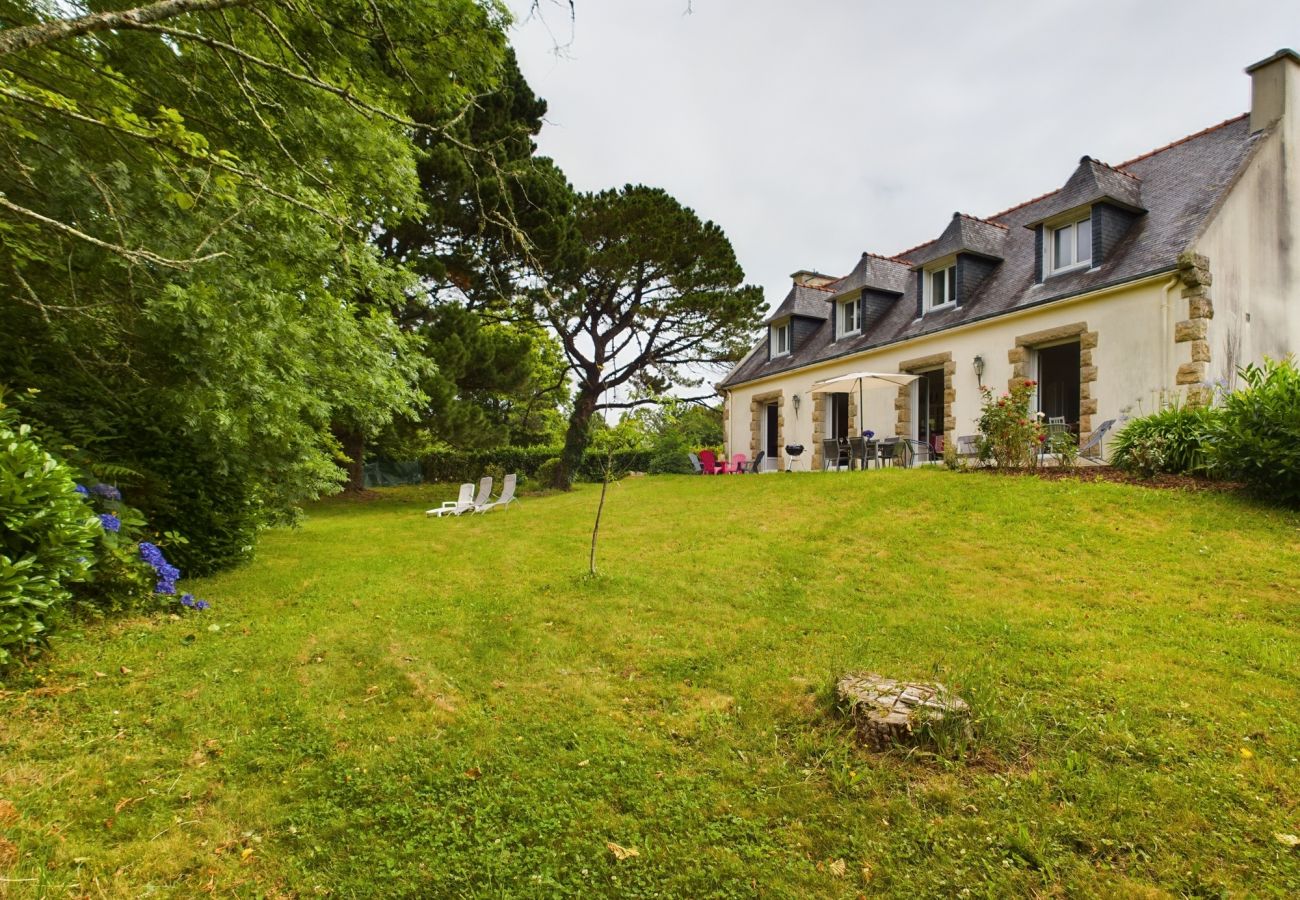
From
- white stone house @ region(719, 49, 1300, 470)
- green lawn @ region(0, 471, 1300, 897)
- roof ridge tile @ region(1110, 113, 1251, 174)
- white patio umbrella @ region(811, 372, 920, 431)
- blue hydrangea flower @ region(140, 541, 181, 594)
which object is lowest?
green lawn @ region(0, 471, 1300, 897)

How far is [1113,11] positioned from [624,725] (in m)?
10.6

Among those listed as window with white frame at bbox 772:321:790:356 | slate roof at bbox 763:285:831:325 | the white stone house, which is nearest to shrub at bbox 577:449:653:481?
window with white frame at bbox 772:321:790:356

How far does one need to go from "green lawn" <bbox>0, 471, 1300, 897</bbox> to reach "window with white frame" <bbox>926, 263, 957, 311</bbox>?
30.8 feet

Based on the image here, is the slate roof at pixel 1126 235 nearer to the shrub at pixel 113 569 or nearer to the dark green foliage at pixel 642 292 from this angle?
the dark green foliage at pixel 642 292

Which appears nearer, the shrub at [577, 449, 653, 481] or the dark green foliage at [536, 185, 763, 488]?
the dark green foliage at [536, 185, 763, 488]

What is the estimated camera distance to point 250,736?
321 cm

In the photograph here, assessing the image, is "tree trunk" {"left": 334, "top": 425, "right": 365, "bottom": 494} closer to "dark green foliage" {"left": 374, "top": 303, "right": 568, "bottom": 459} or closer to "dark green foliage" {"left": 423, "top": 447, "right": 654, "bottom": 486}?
"dark green foliage" {"left": 374, "top": 303, "right": 568, "bottom": 459}

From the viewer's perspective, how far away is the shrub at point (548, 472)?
18.2m

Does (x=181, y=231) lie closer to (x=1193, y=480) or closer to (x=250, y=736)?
(x=250, y=736)

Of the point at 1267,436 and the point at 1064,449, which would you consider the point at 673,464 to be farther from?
the point at 1267,436

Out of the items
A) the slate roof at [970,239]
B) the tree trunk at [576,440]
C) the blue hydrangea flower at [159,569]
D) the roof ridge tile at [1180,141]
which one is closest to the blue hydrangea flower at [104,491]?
the blue hydrangea flower at [159,569]

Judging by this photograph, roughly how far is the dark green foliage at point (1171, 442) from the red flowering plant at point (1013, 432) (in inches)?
47.0

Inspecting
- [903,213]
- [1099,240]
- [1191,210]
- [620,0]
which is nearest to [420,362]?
[620,0]

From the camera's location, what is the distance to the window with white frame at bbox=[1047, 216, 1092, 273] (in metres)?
11.5
